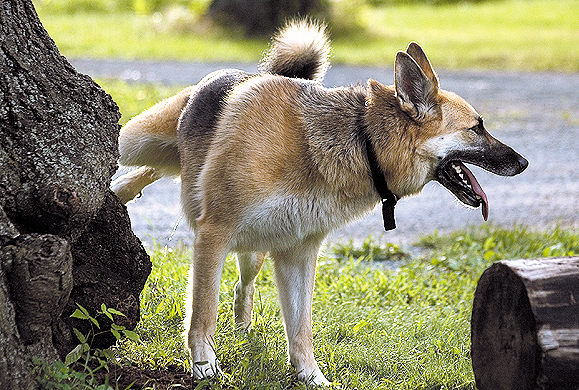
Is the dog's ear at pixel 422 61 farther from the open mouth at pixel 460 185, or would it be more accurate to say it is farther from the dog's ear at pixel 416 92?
the open mouth at pixel 460 185

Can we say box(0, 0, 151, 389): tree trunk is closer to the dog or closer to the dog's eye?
the dog

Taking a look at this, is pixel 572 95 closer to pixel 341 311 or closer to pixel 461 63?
pixel 461 63

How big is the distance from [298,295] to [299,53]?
4.70ft

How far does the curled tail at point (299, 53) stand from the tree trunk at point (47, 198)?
4.16ft

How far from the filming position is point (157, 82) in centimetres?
1134

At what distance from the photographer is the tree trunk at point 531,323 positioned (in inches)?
99.3

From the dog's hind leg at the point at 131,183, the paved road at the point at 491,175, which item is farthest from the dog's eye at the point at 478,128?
the dog's hind leg at the point at 131,183

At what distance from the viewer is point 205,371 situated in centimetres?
317

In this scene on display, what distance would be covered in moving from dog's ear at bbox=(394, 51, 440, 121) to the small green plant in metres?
1.65

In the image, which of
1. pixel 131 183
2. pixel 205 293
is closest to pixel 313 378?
pixel 205 293

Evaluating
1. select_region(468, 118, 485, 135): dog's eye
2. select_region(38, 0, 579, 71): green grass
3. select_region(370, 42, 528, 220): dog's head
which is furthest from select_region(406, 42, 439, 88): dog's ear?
select_region(38, 0, 579, 71): green grass

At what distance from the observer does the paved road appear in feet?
21.0

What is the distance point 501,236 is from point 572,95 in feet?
25.3

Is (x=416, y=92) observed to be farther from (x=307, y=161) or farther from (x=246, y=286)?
(x=246, y=286)
